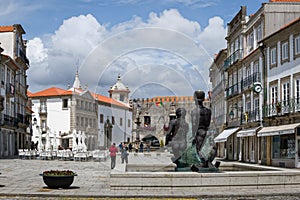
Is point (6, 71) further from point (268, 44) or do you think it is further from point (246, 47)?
point (268, 44)

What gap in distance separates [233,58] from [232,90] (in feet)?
8.01

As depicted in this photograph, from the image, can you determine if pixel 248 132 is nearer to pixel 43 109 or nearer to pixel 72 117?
pixel 72 117

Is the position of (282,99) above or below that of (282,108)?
above

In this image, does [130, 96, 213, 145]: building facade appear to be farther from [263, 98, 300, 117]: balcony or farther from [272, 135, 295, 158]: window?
[272, 135, 295, 158]: window

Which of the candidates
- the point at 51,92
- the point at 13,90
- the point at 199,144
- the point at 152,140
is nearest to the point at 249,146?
the point at 199,144

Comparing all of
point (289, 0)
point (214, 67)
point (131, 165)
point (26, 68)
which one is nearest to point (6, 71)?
point (26, 68)

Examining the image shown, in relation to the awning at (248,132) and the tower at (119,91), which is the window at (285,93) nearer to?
the awning at (248,132)

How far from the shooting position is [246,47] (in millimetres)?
32781

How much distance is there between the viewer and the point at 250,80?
100 feet

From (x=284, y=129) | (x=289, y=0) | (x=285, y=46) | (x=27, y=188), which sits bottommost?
(x=27, y=188)

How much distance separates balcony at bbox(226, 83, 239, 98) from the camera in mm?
34062

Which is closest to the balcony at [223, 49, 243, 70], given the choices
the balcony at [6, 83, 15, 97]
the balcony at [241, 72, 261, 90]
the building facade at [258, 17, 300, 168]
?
the balcony at [241, 72, 261, 90]

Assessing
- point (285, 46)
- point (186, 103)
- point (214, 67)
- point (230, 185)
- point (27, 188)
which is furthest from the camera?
point (214, 67)

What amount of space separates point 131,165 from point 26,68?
35.2 meters
